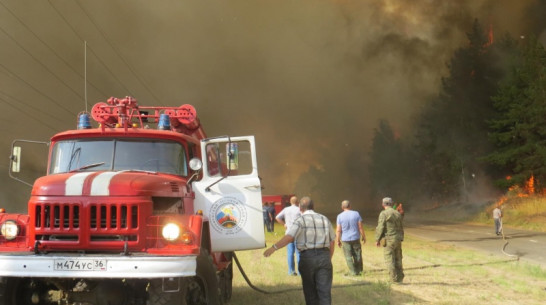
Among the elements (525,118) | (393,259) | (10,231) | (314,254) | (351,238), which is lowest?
(393,259)

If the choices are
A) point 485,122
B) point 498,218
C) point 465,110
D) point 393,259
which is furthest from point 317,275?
point 465,110

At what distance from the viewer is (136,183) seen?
643 centimetres

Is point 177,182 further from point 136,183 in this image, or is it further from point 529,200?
point 529,200

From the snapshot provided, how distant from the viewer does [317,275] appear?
7484 mm

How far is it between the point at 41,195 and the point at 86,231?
0.72m

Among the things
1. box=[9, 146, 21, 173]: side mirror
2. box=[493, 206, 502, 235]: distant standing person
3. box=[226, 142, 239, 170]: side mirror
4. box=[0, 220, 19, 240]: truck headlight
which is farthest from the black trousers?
box=[493, 206, 502, 235]: distant standing person

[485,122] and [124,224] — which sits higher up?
[485,122]

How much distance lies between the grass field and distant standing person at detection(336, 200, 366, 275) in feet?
1.23

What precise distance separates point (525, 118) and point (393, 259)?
41.9 meters

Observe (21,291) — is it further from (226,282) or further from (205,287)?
(226,282)

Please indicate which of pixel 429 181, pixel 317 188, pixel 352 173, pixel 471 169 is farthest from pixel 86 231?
Answer: pixel 317 188

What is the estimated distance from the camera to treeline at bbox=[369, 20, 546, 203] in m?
47.2

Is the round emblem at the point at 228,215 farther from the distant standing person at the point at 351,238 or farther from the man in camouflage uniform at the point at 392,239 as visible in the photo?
the distant standing person at the point at 351,238

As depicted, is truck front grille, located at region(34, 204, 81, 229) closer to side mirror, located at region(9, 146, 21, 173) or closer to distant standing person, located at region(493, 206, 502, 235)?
side mirror, located at region(9, 146, 21, 173)
